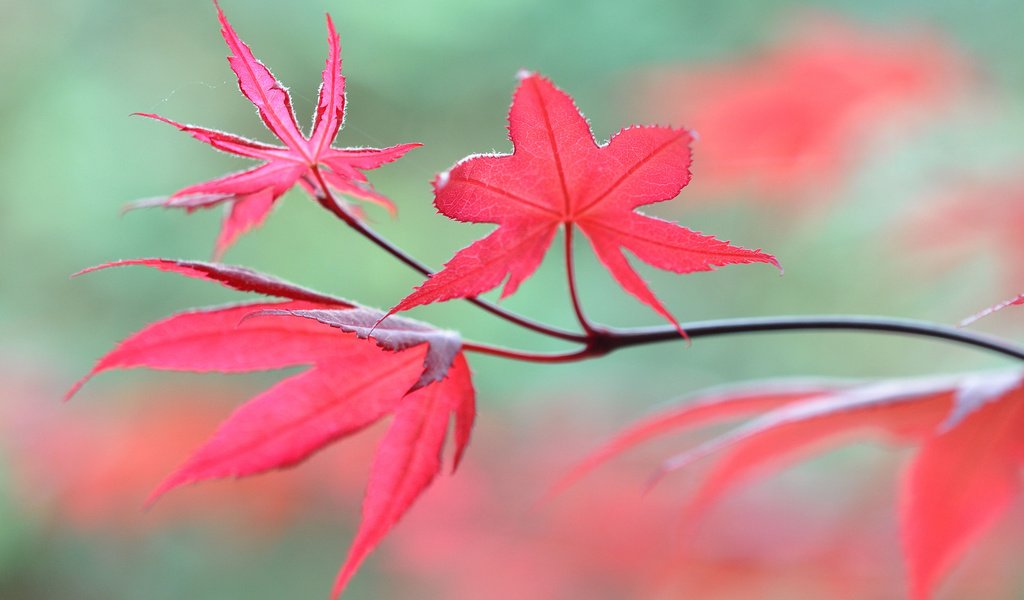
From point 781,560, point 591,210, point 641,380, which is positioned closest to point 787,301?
point 641,380

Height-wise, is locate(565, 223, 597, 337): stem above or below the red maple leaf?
above

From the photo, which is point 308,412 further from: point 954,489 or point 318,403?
point 954,489

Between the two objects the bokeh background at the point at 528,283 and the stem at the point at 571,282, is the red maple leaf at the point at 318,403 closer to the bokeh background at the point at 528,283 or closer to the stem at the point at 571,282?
the stem at the point at 571,282

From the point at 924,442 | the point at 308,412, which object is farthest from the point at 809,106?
the point at 308,412

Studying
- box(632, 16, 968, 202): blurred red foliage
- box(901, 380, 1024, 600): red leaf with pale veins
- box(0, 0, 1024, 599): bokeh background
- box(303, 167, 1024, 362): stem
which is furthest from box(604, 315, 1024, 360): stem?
box(632, 16, 968, 202): blurred red foliage

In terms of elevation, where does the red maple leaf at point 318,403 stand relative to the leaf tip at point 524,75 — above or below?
below

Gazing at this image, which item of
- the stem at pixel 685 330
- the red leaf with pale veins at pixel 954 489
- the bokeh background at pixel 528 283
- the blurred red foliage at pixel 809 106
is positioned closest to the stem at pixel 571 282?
the stem at pixel 685 330

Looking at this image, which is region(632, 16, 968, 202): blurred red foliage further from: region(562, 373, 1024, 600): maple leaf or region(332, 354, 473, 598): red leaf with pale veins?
region(332, 354, 473, 598): red leaf with pale veins
